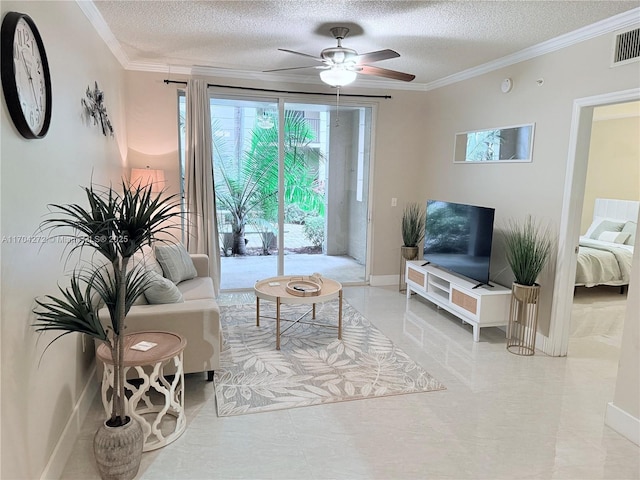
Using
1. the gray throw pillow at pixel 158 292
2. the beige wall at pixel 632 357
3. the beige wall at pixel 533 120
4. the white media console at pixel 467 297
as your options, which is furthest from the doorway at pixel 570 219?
the gray throw pillow at pixel 158 292

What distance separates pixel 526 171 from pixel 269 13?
2700 millimetres

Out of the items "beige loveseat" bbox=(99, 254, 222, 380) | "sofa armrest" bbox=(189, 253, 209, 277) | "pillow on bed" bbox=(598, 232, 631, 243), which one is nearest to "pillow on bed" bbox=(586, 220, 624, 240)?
"pillow on bed" bbox=(598, 232, 631, 243)

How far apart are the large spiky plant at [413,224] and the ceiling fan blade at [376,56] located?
8.88ft

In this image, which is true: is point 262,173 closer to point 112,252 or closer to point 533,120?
point 533,120

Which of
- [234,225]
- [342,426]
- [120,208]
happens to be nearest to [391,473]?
[342,426]

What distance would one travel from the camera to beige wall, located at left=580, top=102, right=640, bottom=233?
6.80m

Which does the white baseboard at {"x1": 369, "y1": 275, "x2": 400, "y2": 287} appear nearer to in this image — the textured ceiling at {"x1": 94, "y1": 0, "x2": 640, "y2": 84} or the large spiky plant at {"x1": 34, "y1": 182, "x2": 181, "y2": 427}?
the textured ceiling at {"x1": 94, "y1": 0, "x2": 640, "y2": 84}

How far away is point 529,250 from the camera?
371cm

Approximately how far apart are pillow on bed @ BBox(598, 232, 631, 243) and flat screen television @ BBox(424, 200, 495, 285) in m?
3.15

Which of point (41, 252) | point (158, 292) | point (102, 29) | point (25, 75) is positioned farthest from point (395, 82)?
point (41, 252)

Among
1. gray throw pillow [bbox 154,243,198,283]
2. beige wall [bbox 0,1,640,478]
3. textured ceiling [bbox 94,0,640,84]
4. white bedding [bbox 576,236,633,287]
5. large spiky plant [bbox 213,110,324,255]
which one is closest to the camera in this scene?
beige wall [bbox 0,1,640,478]

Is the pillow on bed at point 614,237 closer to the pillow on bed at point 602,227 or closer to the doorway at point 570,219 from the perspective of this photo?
the pillow on bed at point 602,227

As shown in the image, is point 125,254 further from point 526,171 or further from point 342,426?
point 526,171

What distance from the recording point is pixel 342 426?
8.70ft
